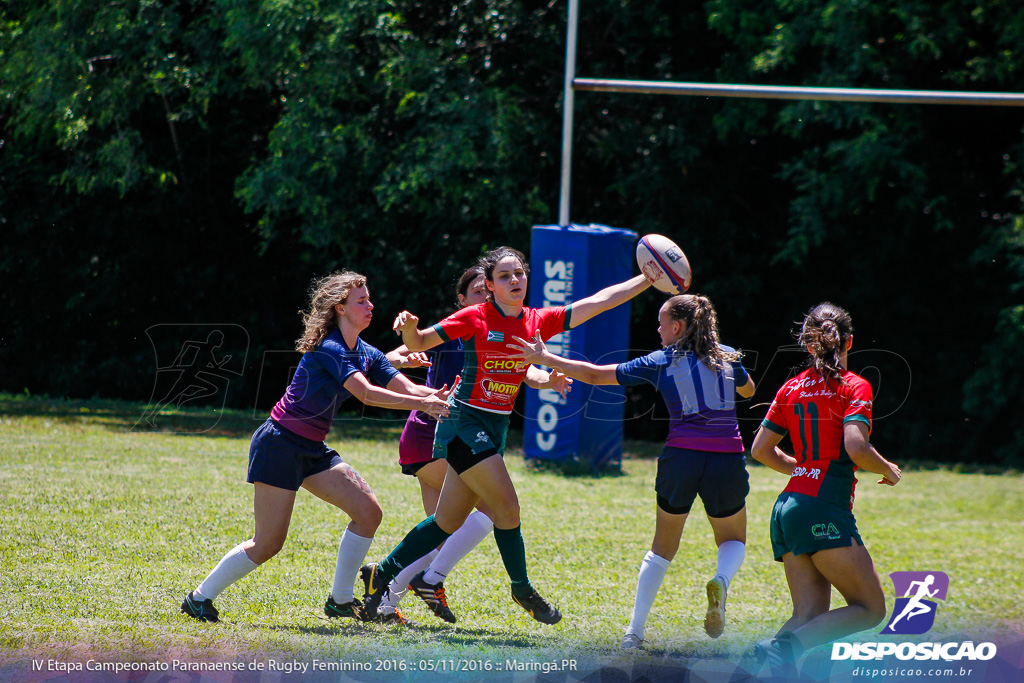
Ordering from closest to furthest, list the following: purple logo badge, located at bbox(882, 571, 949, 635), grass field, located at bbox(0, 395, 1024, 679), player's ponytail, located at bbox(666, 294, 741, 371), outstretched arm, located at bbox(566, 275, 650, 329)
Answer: grass field, located at bbox(0, 395, 1024, 679) < player's ponytail, located at bbox(666, 294, 741, 371) < outstretched arm, located at bbox(566, 275, 650, 329) < purple logo badge, located at bbox(882, 571, 949, 635)

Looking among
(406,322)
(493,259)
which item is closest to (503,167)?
(493,259)

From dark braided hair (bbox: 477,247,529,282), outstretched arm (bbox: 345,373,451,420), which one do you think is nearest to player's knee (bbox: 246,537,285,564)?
outstretched arm (bbox: 345,373,451,420)

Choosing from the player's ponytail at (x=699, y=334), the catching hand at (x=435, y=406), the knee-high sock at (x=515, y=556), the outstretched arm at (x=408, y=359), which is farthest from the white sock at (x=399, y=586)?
the player's ponytail at (x=699, y=334)

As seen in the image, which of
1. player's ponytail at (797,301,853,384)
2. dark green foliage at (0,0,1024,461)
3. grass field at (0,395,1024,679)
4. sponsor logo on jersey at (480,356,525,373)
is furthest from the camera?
dark green foliage at (0,0,1024,461)

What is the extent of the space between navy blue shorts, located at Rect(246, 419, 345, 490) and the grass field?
76 cm

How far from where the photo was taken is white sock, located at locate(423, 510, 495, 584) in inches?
210

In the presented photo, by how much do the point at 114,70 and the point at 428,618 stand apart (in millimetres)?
12836

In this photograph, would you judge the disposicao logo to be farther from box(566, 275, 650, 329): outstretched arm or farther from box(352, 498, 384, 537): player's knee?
box(352, 498, 384, 537): player's knee

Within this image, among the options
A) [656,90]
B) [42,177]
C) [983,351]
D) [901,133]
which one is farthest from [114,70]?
[983,351]

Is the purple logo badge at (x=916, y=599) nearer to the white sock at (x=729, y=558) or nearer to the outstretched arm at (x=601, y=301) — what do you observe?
the white sock at (x=729, y=558)

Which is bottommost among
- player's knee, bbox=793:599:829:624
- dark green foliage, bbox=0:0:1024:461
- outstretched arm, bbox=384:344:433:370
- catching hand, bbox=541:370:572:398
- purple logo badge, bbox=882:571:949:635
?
purple logo badge, bbox=882:571:949:635

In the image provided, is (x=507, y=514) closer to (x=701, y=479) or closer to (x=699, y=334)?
(x=701, y=479)

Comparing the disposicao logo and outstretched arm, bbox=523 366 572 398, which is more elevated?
outstretched arm, bbox=523 366 572 398

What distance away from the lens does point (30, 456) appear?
8.42m
